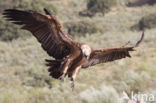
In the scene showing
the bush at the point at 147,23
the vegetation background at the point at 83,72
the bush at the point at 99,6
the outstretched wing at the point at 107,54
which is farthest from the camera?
the bush at the point at 99,6

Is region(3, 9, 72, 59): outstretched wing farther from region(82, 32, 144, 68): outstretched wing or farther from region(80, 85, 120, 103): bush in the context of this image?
region(80, 85, 120, 103): bush

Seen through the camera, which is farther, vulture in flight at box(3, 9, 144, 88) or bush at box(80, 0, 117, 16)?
bush at box(80, 0, 117, 16)

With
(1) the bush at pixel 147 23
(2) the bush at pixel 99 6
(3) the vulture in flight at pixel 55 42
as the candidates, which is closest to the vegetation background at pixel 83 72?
(1) the bush at pixel 147 23

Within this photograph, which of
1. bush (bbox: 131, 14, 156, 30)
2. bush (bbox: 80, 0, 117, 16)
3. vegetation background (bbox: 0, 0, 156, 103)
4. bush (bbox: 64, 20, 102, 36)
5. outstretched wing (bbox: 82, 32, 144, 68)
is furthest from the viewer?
bush (bbox: 80, 0, 117, 16)

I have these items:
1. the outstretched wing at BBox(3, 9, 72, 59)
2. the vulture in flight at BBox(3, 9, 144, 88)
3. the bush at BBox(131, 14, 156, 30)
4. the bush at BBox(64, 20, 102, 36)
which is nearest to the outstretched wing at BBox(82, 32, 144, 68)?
the vulture in flight at BBox(3, 9, 144, 88)

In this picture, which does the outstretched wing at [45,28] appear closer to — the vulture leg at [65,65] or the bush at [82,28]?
the vulture leg at [65,65]

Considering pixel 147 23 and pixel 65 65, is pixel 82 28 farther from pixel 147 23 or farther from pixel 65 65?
pixel 65 65

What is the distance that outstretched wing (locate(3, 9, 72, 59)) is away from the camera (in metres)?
5.64

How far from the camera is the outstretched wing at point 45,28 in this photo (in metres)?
5.64

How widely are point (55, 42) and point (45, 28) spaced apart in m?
0.34

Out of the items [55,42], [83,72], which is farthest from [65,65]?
[83,72]

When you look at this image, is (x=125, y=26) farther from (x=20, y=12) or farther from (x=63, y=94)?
(x=20, y=12)

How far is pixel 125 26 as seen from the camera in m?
31.1

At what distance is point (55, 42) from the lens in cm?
596
